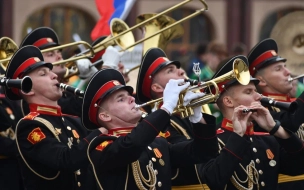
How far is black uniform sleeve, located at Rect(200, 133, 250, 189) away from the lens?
841 centimetres

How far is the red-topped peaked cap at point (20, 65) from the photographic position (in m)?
9.16

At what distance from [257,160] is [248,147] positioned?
0.45 m

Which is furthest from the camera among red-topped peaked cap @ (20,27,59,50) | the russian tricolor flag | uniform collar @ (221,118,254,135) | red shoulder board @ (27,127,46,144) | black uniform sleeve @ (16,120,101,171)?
the russian tricolor flag

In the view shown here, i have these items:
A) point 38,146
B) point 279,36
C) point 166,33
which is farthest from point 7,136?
point 279,36

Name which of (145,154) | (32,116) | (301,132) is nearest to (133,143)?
(145,154)

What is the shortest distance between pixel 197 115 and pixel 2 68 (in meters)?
2.60

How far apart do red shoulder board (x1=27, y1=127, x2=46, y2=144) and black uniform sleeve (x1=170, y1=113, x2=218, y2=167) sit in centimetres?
105

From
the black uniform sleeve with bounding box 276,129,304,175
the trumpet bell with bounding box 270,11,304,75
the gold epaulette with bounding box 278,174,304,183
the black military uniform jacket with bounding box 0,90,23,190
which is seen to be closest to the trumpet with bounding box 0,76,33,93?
the black military uniform jacket with bounding box 0,90,23,190

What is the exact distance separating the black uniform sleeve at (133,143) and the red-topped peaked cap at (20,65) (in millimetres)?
1384

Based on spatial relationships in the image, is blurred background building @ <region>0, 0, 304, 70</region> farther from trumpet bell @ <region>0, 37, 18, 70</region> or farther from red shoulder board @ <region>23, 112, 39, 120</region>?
red shoulder board @ <region>23, 112, 39, 120</region>

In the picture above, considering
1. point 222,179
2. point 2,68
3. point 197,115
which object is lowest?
point 222,179

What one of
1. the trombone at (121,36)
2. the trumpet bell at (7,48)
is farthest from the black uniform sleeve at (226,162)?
the trumpet bell at (7,48)

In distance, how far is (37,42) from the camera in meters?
10.5

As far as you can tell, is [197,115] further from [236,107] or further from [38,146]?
[38,146]
